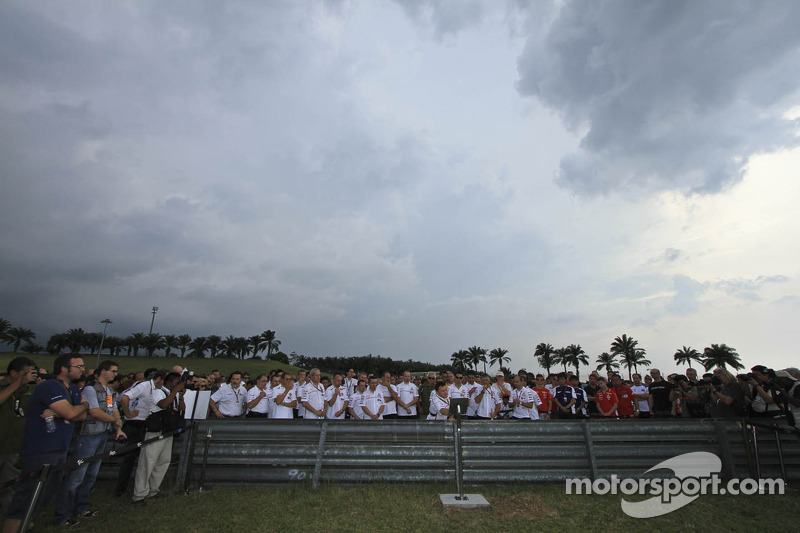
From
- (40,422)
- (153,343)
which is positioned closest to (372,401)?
(40,422)

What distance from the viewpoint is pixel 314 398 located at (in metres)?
9.83

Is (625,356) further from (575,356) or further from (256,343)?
(256,343)

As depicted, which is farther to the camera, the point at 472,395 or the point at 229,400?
the point at 472,395

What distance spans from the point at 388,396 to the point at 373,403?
728 millimetres

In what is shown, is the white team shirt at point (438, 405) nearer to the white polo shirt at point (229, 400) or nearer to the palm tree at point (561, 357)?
the white polo shirt at point (229, 400)

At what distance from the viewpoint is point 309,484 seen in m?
7.24

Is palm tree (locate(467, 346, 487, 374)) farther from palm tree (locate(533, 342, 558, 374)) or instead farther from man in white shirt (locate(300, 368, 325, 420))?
man in white shirt (locate(300, 368, 325, 420))

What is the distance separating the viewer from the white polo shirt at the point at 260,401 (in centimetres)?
1032

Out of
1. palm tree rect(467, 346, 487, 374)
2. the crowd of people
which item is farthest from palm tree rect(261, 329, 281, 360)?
the crowd of people

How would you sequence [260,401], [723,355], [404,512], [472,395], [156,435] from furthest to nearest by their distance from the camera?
[723,355] < [472,395] < [260,401] < [156,435] < [404,512]

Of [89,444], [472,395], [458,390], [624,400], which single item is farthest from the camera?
[624,400]

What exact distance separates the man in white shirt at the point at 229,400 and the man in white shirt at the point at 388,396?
12.1 feet

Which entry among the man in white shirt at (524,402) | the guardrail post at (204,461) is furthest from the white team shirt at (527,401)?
the guardrail post at (204,461)

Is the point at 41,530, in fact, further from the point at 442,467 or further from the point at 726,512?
the point at 726,512
